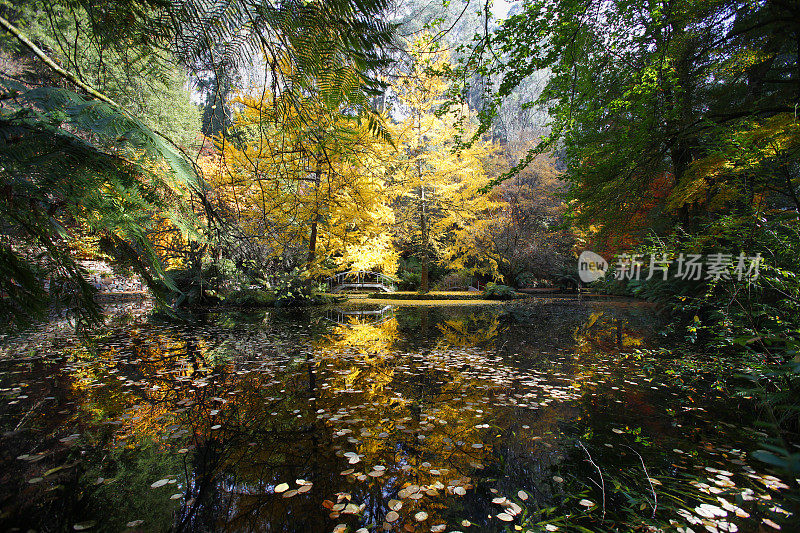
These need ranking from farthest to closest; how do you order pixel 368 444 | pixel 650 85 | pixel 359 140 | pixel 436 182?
pixel 436 182 < pixel 650 85 < pixel 368 444 < pixel 359 140

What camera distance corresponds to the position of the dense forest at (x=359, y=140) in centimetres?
113

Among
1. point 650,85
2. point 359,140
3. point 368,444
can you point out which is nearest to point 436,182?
point 650,85

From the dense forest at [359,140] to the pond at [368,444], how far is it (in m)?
0.61

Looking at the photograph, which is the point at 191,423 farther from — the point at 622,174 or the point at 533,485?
the point at 622,174

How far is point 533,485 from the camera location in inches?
78.5

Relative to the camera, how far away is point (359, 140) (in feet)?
5.50

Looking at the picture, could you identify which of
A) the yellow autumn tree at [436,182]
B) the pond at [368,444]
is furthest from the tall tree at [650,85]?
the yellow autumn tree at [436,182]

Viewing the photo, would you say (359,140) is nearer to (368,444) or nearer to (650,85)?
(368,444)

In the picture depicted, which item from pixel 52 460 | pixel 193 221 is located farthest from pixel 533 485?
pixel 52 460

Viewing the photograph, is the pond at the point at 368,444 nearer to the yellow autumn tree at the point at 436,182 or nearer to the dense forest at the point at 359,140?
the dense forest at the point at 359,140

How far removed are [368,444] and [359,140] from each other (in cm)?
203

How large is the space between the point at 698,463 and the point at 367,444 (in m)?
2.19

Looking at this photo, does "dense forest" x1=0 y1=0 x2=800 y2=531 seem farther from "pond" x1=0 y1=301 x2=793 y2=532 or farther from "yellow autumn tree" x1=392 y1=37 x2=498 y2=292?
"yellow autumn tree" x1=392 y1=37 x2=498 y2=292

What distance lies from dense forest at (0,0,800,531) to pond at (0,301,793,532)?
607 millimetres
